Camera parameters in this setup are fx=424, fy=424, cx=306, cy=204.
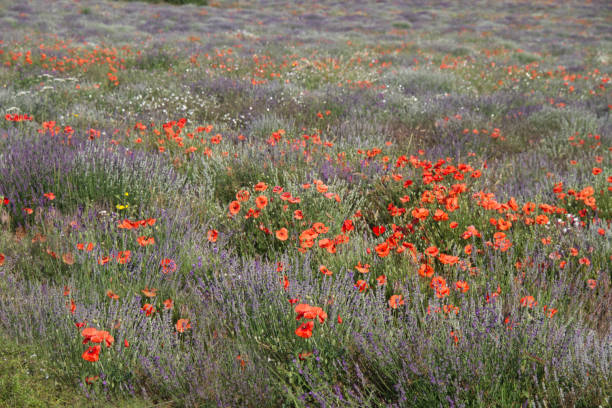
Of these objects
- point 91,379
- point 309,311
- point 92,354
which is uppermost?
point 309,311

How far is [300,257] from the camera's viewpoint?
2.52 metres

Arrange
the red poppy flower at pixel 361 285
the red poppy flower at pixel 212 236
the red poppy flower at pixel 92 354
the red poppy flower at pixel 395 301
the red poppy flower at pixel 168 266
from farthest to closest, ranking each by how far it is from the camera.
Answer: the red poppy flower at pixel 212 236 < the red poppy flower at pixel 168 266 < the red poppy flower at pixel 361 285 < the red poppy flower at pixel 395 301 < the red poppy flower at pixel 92 354

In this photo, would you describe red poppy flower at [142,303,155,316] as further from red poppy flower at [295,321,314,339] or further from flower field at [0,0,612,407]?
red poppy flower at [295,321,314,339]

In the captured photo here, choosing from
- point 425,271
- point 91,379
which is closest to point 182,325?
point 91,379

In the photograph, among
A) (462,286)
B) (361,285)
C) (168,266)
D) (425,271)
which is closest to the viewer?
(462,286)

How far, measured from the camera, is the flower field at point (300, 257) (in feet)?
5.16

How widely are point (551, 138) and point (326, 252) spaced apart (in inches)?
185

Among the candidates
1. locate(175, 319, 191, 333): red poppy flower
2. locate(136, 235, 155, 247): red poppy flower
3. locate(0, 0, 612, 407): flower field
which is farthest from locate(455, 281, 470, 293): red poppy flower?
locate(136, 235, 155, 247): red poppy flower

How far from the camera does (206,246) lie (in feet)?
8.46

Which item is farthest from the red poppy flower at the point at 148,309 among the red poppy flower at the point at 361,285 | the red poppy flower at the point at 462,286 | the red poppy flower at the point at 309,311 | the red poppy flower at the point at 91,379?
the red poppy flower at the point at 462,286

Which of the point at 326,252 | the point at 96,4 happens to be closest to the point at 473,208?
the point at 326,252

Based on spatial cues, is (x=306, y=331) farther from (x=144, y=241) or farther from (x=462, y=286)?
(x=144, y=241)

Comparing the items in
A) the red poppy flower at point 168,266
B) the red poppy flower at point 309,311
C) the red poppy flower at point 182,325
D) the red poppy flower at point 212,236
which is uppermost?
the red poppy flower at point 309,311

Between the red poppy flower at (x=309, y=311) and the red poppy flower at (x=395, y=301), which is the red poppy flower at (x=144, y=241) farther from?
the red poppy flower at (x=395, y=301)
